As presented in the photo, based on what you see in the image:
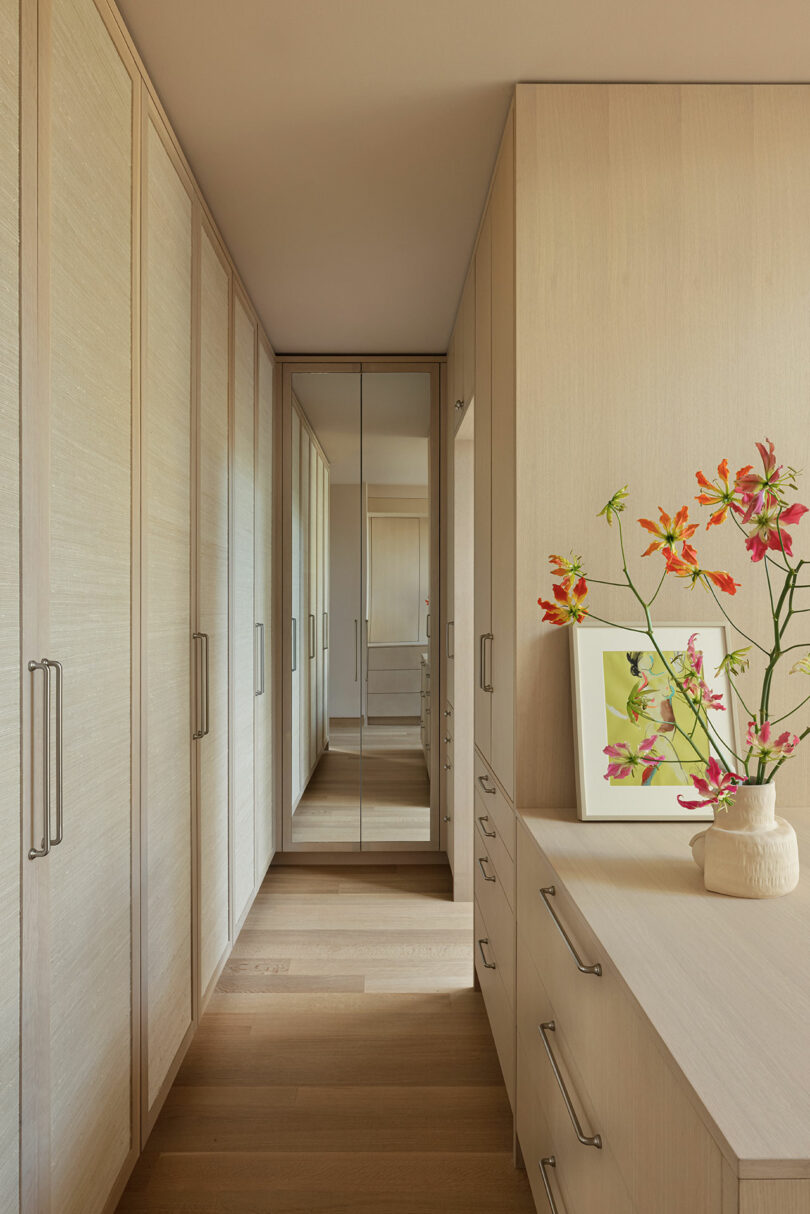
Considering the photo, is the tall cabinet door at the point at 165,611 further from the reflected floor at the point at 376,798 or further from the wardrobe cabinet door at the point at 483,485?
the reflected floor at the point at 376,798

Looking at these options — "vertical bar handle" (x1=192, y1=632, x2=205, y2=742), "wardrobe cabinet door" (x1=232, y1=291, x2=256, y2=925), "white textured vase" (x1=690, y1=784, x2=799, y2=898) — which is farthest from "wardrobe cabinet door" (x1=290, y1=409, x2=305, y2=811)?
"white textured vase" (x1=690, y1=784, x2=799, y2=898)

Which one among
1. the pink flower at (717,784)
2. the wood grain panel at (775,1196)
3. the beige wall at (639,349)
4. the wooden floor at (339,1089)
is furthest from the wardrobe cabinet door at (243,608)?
the wood grain panel at (775,1196)

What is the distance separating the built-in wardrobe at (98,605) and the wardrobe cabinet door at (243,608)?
1.23 feet

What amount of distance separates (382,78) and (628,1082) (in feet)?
6.94

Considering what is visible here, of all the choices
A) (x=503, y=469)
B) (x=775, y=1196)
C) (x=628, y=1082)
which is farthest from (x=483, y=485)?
(x=775, y=1196)

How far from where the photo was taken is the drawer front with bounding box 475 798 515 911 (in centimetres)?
210

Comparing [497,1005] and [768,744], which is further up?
[768,744]

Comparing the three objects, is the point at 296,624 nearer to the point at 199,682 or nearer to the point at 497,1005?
the point at 199,682

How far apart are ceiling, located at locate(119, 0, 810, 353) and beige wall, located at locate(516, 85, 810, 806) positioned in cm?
17

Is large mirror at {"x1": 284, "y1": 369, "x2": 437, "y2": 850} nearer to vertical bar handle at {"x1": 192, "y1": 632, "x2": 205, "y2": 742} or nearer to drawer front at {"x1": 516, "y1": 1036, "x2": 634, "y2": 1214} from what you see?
vertical bar handle at {"x1": 192, "y1": 632, "x2": 205, "y2": 742}

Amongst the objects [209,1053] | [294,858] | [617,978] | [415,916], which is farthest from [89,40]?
[294,858]

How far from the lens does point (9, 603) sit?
126 centimetres

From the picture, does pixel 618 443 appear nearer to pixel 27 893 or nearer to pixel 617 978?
pixel 617 978

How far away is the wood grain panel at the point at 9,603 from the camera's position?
1.23 m
